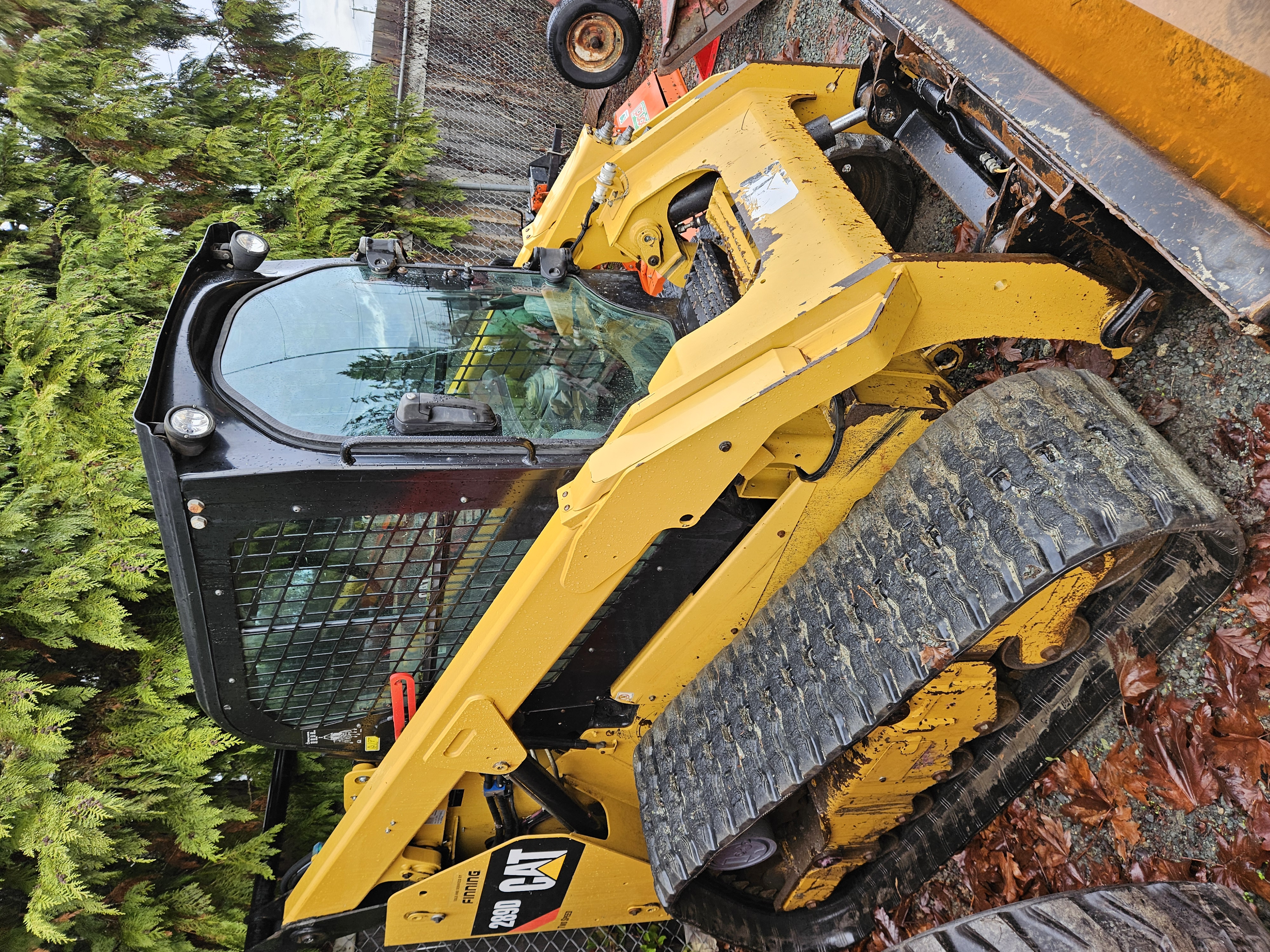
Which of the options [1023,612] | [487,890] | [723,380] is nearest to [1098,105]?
[723,380]

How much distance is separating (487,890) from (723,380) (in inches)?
78.2

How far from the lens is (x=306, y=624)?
7.07ft

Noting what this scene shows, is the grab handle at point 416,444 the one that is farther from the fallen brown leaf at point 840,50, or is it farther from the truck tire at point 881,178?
the fallen brown leaf at point 840,50

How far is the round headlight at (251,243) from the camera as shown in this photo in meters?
2.34

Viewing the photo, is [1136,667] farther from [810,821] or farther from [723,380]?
[723,380]

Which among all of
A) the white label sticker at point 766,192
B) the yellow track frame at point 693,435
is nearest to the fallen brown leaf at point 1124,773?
the yellow track frame at point 693,435

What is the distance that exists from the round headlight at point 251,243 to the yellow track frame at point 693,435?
3.39 feet

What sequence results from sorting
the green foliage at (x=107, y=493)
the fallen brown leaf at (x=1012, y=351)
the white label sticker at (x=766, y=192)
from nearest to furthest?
the white label sticker at (x=766, y=192) → the fallen brown leaf at (x=1012, y=351) → the green foliage at (x=107, y=493)

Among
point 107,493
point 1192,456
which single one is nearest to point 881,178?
point 1192,456

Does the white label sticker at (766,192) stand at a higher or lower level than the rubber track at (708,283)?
higher

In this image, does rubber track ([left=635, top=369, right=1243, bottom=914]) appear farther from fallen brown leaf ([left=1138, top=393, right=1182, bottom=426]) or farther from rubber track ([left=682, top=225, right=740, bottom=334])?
rubber track ([left=682, top=225, right=740, bottom=334])

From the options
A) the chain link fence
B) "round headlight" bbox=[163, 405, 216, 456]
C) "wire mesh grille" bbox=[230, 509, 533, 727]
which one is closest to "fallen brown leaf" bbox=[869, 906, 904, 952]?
"wire mesh grille" bbox=[230, 509, 533, 727]

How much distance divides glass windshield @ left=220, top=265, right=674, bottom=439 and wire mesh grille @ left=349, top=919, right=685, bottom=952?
2361 mm

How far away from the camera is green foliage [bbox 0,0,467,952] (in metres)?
3.03
